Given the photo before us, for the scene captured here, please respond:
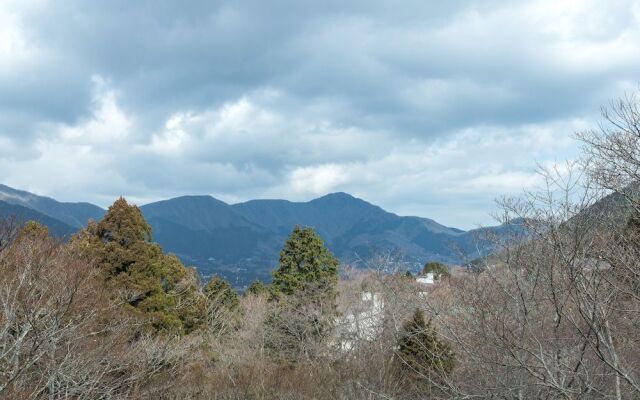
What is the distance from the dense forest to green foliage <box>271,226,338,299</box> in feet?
1.47

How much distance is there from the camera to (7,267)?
14.4 meters

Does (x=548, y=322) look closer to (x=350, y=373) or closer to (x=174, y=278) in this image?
(x=350, y=373)

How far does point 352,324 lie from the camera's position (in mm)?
24938

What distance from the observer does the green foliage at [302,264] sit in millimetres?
28453

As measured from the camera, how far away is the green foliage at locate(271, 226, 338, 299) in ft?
93.4

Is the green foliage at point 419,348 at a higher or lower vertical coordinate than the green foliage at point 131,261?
lower

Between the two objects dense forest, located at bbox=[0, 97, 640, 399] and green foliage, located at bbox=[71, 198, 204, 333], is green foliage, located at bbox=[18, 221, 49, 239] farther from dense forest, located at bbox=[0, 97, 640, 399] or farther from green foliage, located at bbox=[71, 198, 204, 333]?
green foliage, located at bbox=[71, 198, 204, 333]

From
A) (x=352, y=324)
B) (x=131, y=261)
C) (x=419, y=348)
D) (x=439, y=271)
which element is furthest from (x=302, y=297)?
(x=439, y=271)

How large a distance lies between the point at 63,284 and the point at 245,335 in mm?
13173

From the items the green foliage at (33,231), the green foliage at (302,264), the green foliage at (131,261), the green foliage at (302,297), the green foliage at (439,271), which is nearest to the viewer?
the green foliage at (131,261)

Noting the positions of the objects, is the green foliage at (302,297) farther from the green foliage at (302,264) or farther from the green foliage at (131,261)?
the green foliage at (131,261)

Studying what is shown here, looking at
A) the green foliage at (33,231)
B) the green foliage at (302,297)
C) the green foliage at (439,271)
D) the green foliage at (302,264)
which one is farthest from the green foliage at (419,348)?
the green foliage at (302,264)

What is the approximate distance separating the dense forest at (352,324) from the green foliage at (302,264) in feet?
1.47

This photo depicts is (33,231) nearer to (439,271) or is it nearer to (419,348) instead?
(419,348)
